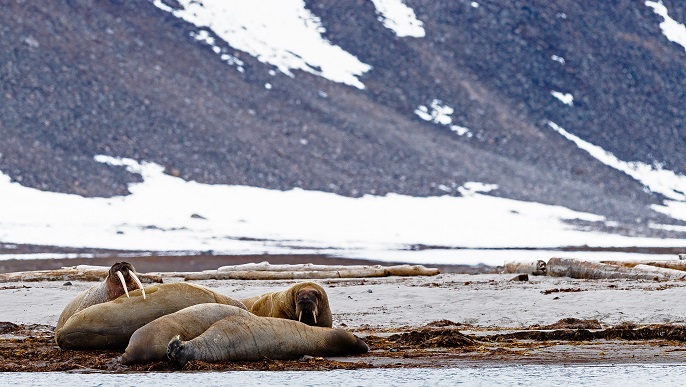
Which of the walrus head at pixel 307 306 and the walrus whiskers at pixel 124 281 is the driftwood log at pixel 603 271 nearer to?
the walrus head at pixel 307 306

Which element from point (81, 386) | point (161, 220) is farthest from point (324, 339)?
point (161, 220)

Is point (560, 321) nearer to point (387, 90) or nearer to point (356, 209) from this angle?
point (356, 209)

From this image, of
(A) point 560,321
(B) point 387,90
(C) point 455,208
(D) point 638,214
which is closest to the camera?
(A) point 560,321

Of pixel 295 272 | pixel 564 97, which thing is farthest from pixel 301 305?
pixel 564 97

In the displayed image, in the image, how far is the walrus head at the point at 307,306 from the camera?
1272 cm

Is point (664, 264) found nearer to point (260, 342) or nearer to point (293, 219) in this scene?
point (260, 342)

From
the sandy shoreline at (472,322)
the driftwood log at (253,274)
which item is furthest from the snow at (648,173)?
the sandy shoreline at (472,322)

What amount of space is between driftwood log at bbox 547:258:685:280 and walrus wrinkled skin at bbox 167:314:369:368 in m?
9.46

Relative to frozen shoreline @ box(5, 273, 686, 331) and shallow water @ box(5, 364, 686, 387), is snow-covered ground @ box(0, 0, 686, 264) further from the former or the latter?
shallow water @ box(5, 364, 686, 387)

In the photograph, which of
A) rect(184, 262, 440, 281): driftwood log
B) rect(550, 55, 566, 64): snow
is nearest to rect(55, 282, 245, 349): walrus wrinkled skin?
rect(184, 262, 440, 281): driftwood log

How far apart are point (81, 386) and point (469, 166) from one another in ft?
238

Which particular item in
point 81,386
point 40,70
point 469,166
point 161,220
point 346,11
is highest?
point 346,11

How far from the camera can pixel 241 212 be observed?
66.6 metres

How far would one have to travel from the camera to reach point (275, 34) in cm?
9450
